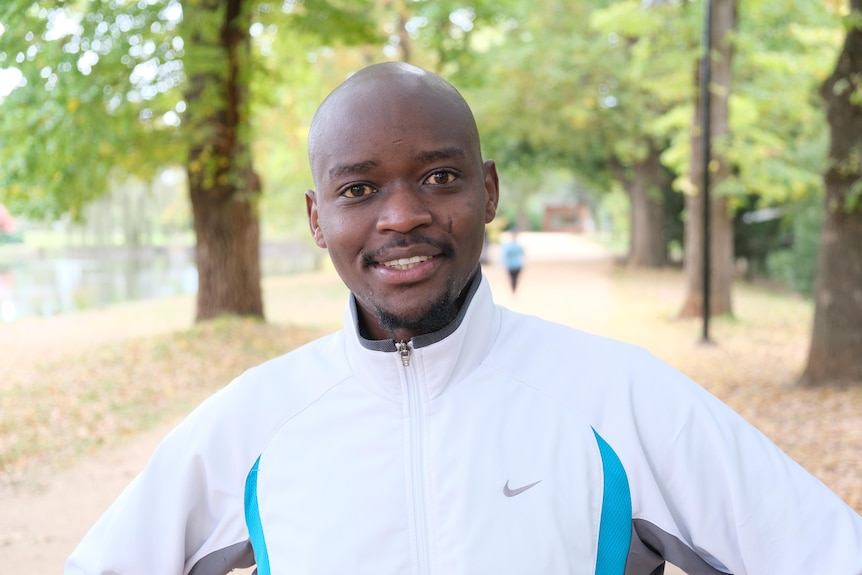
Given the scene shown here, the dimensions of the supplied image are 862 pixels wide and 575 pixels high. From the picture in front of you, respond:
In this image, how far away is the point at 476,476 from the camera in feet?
5.21

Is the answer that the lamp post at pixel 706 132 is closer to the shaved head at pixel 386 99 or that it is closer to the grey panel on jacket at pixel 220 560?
the shaved head at pixel 386 99

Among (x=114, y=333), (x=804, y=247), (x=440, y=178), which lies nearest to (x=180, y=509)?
(x=440, y=178)

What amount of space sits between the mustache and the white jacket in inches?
5.8

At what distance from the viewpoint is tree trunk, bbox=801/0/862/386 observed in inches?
322

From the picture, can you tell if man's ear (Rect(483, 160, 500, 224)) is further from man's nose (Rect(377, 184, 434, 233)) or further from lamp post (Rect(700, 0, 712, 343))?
lamp post (Rect(700, 0, 712, 343))

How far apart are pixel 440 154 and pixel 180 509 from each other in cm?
86

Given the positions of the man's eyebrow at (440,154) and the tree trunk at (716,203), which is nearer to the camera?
the man's eyebrow at (440,154)

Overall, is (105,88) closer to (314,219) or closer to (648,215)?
(314,219)

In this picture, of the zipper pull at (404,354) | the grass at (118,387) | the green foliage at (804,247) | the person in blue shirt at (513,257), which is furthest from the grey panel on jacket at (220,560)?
the green foliage at (804,247)

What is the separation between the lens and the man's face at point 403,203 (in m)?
1.61

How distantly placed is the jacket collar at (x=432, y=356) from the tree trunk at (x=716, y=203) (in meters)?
14.1

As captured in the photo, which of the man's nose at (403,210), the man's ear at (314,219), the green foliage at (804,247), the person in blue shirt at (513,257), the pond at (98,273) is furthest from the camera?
the pond at (98,273)

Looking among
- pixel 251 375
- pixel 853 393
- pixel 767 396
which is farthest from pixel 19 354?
pixel 251 375

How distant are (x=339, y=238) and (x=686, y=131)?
15.9 m
